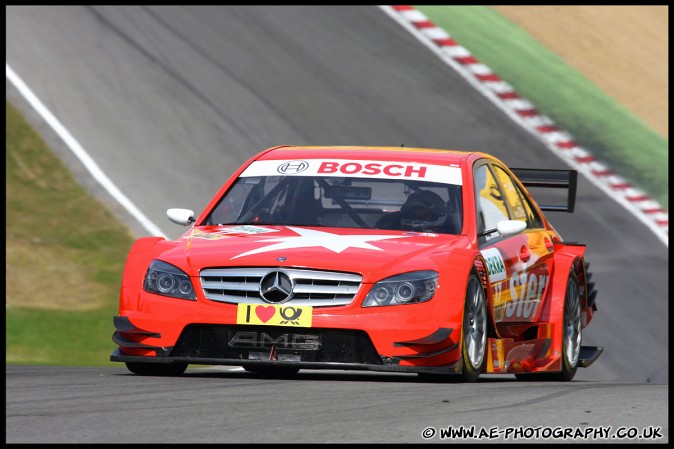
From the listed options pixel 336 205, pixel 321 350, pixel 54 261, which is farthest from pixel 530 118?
pixel 321 350

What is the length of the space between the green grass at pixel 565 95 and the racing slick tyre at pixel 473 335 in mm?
13163

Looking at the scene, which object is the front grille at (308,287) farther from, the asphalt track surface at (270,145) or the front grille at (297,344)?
the asphalt track surface at (270,145)

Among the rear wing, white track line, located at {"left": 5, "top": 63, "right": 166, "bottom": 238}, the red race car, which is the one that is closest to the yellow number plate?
the red race car

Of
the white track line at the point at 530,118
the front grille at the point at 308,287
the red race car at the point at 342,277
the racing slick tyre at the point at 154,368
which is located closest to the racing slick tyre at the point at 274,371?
the red race car at the point at 342,277

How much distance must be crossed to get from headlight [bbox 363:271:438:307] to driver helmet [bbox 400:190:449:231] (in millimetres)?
937

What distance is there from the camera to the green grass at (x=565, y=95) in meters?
23.4

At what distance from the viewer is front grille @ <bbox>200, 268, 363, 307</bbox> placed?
8.25 meters

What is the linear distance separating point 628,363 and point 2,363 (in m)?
7.05

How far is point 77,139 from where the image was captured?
19.2 meters

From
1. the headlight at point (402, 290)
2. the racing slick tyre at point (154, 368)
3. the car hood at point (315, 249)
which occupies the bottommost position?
the racing slick tyre at point (154, 368)

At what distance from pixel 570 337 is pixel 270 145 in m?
10.1

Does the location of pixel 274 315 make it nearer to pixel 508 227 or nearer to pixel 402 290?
pixel 402 290

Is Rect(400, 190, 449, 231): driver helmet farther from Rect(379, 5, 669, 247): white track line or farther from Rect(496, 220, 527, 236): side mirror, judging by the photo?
Rect(379, 5, 669, 247): white track line

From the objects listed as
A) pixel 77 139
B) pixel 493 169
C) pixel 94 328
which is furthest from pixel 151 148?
pixel 493 169
